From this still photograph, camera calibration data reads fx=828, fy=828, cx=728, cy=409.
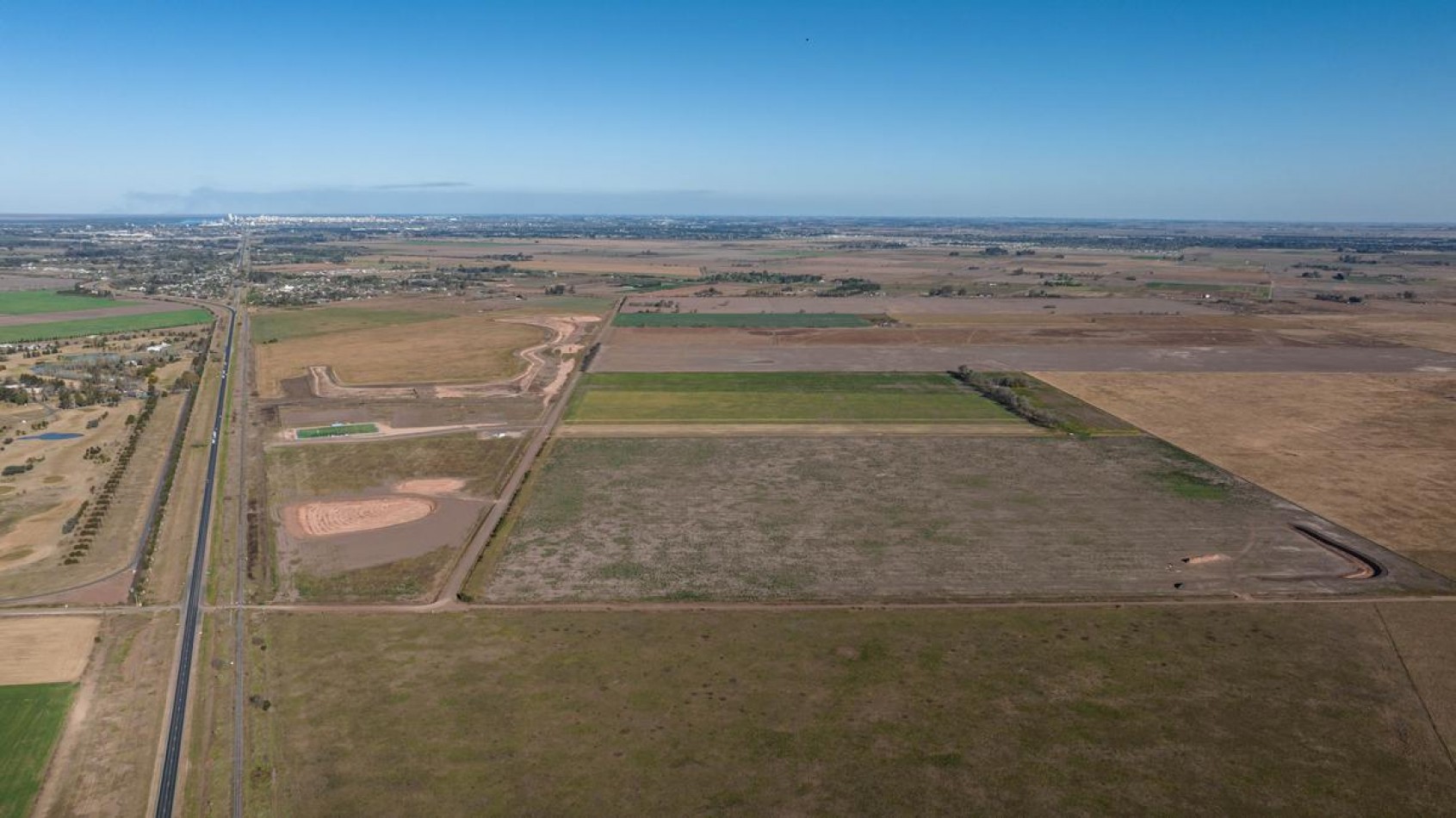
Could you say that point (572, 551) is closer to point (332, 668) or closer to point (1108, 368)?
point (332, 668)

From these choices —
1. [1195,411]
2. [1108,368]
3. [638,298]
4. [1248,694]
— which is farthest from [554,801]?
[638,298]

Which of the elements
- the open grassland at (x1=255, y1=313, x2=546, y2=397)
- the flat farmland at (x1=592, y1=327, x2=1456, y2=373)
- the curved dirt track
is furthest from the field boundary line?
the open grassland at (x1=255, y1=313, x2=546, y2=397)

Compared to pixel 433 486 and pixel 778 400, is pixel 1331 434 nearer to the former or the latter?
pixel 778 400

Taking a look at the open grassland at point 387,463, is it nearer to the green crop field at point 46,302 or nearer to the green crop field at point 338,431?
A: the green crop field at point 338,431

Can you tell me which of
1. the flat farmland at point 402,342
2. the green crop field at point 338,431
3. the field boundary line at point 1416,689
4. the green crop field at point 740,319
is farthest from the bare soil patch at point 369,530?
the green crop field at point 740,319

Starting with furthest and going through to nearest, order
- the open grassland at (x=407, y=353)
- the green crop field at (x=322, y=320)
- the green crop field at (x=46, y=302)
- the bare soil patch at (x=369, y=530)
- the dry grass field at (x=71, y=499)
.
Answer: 1. the green crop field at (x=46, y=302)
2. the green crop field at (x=322, y=320)
3. the open grassland at (x=407, y=353)
4. the bare soil patch at (x=369, y=530)
5. the dry grass field at (x=71, y=499)

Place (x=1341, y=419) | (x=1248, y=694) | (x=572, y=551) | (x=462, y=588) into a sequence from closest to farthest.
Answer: (x=1248, y=694) → (x=462, y=588) → (x=572, y=551) → (x=1341, y=419)
